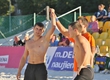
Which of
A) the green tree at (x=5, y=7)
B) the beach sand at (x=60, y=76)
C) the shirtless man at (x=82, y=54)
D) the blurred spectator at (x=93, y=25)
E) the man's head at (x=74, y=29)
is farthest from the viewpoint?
the green tree at (x=5, y=7)

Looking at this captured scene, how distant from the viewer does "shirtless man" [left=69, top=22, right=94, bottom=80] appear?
5.59 meters

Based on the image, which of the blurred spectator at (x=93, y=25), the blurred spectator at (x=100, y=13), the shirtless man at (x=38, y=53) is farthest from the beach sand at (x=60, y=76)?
the shirtless man at (x=38, y=53)

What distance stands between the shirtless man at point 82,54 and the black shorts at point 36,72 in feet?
2.27

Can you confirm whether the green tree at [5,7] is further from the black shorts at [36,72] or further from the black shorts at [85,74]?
the black shorts at [85,74]

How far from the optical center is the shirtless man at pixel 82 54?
18.3ft

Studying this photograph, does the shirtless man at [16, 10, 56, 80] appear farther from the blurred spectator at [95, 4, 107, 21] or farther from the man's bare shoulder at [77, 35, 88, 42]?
the blurred spectator at [95, 4, 107, 21]

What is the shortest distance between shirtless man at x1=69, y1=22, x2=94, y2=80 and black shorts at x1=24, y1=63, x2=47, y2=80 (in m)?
0.69

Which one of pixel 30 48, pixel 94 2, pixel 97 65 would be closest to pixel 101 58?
pixel 97 65

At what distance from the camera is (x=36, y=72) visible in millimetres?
6074

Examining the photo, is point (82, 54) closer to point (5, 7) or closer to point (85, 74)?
point (85, 74)

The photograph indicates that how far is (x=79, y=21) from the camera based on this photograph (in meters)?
5.86

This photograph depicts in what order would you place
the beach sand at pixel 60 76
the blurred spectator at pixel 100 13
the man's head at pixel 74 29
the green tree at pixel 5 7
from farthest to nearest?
the green tree at pixel 5 7 → the blurred spectator at pixel 100 13 → the beach sand at pixel 60 76 → the man's head at pixel 74 29

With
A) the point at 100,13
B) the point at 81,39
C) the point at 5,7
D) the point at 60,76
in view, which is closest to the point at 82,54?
the point at 81,39

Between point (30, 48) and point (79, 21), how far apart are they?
1.06 metres
